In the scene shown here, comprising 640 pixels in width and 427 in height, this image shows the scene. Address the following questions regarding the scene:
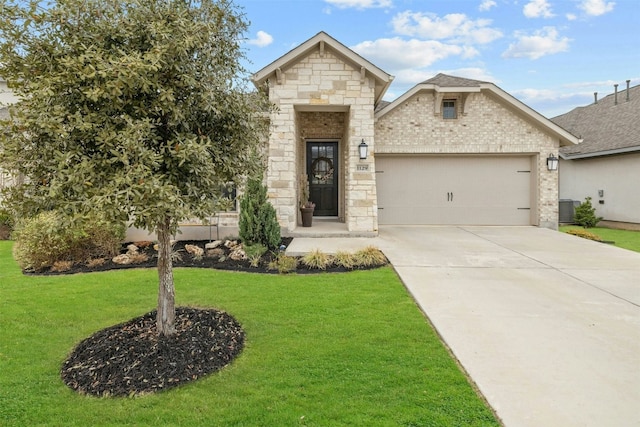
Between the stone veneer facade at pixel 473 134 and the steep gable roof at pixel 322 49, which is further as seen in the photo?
the stone veneer facade at pixel 473 134

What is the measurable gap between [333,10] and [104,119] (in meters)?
11.1

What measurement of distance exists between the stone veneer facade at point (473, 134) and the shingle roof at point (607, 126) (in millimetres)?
3957

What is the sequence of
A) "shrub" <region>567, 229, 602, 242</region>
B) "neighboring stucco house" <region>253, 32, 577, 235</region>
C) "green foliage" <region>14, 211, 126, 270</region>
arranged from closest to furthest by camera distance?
"green foliage" <region>14, 211, 126, 270</region>, "shrub" <region>567, 229, 602, 242</region>, "neighboring stucco house" <region>253, 32, 577, 235</region>

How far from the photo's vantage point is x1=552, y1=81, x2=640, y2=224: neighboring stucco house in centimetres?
1294

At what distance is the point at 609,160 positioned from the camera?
13914mm

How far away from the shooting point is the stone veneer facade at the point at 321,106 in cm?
948

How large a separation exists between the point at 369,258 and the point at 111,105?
506 centimetres

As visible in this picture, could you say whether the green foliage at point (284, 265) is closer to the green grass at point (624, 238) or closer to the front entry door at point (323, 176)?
the front entry door at point (323, 176)

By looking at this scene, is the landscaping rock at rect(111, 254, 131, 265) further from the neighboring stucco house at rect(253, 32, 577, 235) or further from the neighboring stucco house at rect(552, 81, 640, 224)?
the neighboring stucco house at rect(552, 81, 640, 224)

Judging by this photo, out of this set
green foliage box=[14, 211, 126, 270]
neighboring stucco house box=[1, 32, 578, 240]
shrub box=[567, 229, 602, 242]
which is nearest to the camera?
green foliage box=[14, 211, 126, 270]

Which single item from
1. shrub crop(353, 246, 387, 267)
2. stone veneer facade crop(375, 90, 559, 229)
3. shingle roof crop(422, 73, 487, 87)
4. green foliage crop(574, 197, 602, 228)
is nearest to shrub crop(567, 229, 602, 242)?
stone veneer facade crop(375, 90, 559, 229)

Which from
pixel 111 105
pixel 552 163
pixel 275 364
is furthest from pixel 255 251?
pixel 552 163

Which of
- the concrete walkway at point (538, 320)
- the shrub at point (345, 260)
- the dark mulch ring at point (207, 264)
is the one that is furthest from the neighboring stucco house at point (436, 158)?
the concrete walkway at point (538, 320)

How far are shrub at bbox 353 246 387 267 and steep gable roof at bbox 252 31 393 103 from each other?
15.9 ft
